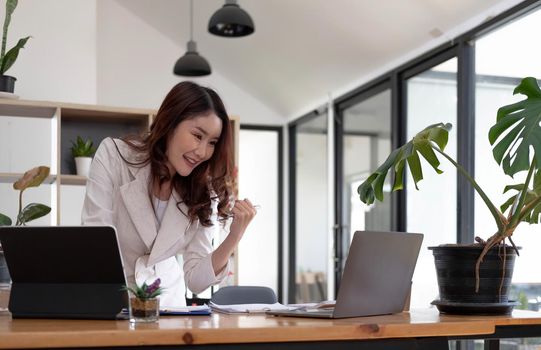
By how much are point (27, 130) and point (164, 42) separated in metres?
2.87

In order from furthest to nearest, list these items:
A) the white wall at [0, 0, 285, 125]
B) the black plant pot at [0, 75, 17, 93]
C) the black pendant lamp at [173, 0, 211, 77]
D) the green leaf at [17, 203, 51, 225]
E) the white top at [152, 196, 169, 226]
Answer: the black pendant lamp at [173, 0, 211, 77]
the white wall at [0, 0, 285, 125]
the black plant pot at [0, 75, 17, 93]
the green leaf at [17, 203, 51, 225]
the white top at [152, 196, 169, 226]

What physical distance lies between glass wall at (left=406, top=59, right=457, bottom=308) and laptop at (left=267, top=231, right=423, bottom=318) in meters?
3.15

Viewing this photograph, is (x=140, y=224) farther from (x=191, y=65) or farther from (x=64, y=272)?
(x=191, y=65)

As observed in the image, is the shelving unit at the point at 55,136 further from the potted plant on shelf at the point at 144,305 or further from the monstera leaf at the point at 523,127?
the potted plant on shelf at the point at 144,305

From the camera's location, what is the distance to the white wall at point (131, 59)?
7355 millimetres

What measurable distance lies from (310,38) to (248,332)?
476 centimetres

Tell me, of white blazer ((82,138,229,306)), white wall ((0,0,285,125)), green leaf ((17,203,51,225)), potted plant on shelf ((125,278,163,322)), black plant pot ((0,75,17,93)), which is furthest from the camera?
white wall ((0,0,285,125))

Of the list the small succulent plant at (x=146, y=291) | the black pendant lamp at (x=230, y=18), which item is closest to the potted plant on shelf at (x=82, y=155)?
the black pendant lamp at (x=230, y=18)

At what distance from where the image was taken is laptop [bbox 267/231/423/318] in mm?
1769

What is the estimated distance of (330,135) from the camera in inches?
279

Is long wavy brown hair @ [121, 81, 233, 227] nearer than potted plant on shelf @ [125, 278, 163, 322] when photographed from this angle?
No

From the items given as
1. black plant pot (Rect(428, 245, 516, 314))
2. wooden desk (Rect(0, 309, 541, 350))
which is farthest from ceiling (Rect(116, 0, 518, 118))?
wooden desk (Rect(0, 309, 541, 350))

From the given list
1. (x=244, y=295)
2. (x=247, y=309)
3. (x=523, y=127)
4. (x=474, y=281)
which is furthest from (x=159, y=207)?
(x=523, y=127)

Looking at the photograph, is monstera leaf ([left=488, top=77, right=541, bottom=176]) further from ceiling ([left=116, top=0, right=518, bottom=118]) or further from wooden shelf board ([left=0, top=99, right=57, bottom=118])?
wooden shelf board ([left=0, top=99, right=57, bottom=118])
